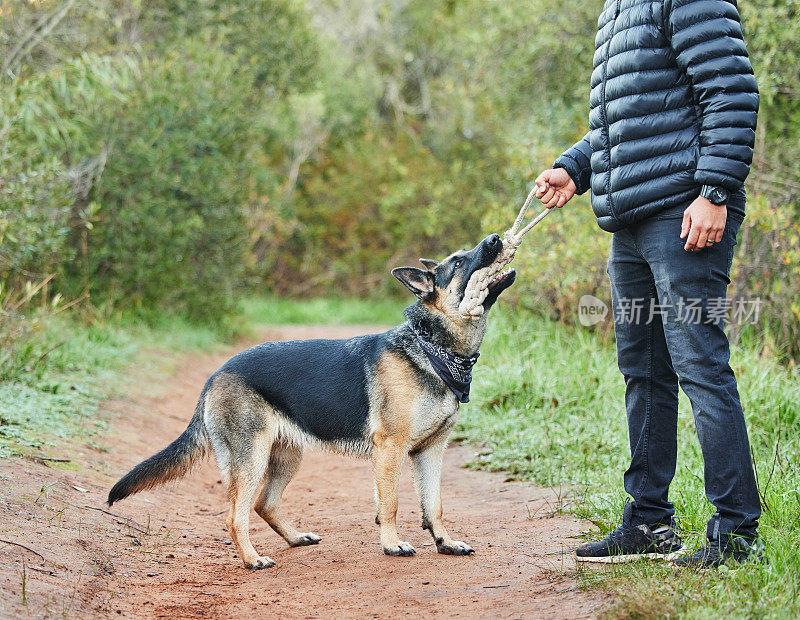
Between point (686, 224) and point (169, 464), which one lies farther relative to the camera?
point (169, 464)

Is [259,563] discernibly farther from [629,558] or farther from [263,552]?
[629,558]

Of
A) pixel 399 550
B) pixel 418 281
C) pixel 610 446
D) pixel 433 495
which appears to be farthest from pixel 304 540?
pixel 610 446

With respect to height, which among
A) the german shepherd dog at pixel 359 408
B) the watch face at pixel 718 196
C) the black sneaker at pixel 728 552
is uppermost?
the watch face at pixel 718 196

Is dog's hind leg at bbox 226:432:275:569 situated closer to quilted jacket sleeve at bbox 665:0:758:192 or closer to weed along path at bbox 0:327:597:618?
weed along path at bbox 0:327:597:618

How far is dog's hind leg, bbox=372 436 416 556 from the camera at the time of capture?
4.46 metres

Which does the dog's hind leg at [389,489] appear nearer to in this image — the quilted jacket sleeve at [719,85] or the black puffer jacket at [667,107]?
the black puffer jacket at [667,107]

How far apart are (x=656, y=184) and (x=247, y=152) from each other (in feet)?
36.1

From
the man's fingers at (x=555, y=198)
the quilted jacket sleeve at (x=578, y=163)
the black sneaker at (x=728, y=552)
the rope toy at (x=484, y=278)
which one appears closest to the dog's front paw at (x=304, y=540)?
the rope toy at (x=484, y=278)

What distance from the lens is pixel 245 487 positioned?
462cm

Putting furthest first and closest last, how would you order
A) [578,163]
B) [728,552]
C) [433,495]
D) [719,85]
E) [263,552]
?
[263,552] → [433,495] → [578,163] → [728,552] → [719,85]

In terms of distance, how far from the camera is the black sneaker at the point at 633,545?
150 inches

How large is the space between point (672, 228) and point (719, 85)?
620 millimetres

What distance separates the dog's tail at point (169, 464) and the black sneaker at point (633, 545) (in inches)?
86.5

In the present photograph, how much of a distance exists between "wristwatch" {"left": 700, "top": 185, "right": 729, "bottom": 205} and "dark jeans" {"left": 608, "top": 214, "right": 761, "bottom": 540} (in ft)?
0.64
